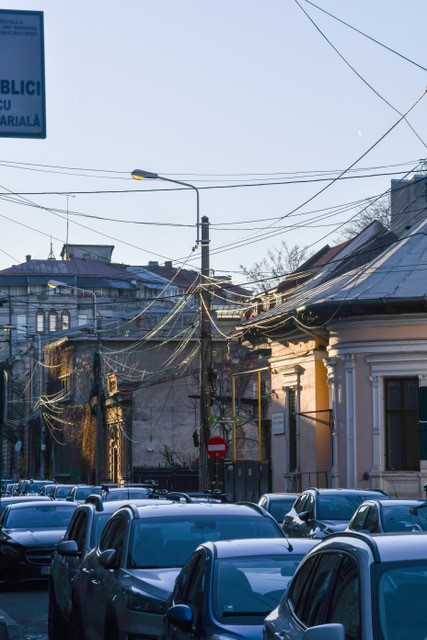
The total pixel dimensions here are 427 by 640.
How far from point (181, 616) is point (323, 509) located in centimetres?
1594

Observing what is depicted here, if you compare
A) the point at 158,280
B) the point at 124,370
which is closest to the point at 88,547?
the point at 124,370

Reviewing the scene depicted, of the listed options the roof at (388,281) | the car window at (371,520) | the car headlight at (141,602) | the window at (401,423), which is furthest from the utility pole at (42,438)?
the car headlight at (141,602)

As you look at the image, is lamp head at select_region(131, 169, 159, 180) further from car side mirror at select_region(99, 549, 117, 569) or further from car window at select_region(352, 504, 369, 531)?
car side mirror at select_region(99, 549, 117, 569)

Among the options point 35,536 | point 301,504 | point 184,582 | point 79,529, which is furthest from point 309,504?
point 184,582

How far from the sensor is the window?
118ft

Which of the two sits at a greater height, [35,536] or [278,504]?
[278,504]

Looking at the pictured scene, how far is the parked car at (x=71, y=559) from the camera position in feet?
47.6

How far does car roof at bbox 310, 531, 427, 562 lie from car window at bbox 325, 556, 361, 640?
11 centimetres

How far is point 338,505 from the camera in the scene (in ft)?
79.8

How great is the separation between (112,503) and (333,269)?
32.2m

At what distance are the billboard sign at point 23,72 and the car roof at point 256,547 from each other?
5051 mm

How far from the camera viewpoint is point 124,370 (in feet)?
241

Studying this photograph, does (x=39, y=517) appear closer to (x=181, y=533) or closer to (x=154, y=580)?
(x=181, y=533)

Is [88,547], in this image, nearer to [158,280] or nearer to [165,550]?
[165,550]
